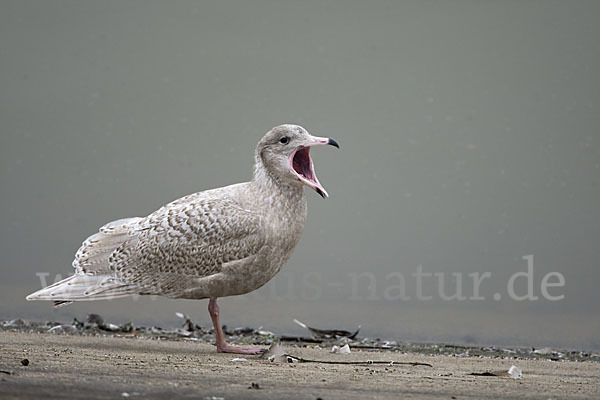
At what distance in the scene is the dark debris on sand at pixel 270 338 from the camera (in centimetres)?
396

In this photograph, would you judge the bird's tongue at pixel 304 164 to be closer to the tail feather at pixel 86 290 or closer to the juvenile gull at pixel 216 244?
the juvenile gull at pixel 216 244

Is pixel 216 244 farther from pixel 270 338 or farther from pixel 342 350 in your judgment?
pixel 270 338

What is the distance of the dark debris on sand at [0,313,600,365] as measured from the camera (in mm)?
3955

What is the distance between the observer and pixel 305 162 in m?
3.59

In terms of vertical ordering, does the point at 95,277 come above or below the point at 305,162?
below

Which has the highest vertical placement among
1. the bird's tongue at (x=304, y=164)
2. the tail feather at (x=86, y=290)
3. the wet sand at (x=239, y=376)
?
the bird's tongue at (x=304, y=164)

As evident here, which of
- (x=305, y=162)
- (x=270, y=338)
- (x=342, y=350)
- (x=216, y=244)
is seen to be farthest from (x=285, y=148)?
(x=270, y=338)

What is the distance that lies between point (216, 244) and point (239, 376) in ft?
3.59

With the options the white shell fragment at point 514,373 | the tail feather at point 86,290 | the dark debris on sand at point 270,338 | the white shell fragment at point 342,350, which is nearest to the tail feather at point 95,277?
the tail feather at point 86,290

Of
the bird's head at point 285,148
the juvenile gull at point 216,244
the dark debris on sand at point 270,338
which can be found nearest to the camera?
the juvenile gull at point 216,244

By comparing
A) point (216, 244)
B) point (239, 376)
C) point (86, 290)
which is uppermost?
point (216, 244)

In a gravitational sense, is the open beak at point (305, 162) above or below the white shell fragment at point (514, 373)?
above

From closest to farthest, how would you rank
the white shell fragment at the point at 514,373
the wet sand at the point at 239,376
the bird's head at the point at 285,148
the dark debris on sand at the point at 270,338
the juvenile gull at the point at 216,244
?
the wet sand at the point at 239,376 → the white shell fragment at the point at 514,373 → the juvenile gull at the point at 216,244 → the bird's head at the point at 285,148 → the dark debris on sand at the point at 270,338

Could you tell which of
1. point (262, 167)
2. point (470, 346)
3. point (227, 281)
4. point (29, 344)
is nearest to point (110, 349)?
point (29, 344)
